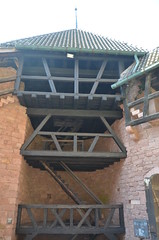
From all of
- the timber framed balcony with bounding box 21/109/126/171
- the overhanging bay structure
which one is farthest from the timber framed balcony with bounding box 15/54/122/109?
the timber framed balcony with bounding box 21/109/126/171

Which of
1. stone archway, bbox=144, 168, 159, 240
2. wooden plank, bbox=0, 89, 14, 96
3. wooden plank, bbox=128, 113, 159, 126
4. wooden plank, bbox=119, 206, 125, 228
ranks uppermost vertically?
wooden plank, bbox=0, 89, 14, 96

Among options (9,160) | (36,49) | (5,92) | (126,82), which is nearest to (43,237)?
(9,160)

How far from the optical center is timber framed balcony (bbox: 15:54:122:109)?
18.8ft

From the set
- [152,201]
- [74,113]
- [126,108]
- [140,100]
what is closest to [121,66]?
[126,108]

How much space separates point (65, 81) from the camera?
6109 mm

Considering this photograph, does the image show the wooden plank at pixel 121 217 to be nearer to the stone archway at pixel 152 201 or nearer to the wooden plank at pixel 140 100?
the stone archway at pixel 152 201

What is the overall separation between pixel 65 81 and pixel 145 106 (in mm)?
2706

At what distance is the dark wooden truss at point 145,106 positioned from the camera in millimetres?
4850

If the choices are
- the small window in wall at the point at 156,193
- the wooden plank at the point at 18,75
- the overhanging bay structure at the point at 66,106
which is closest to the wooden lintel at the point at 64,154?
the overhanging bay structure at the point at 66,106

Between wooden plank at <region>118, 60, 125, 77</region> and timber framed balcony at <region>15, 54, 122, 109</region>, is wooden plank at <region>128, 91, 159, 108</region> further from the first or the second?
wooden plank at <region>118, 60, 125, 77</region>

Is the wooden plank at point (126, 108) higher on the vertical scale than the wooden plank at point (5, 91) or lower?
lower

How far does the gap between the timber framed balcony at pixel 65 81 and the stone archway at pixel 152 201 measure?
242 centimetres

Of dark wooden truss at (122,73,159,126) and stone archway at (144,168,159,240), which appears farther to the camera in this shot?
dark wooden truss at (122,73,159,126)

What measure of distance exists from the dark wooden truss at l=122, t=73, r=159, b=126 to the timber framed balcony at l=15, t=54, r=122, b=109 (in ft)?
1.91
